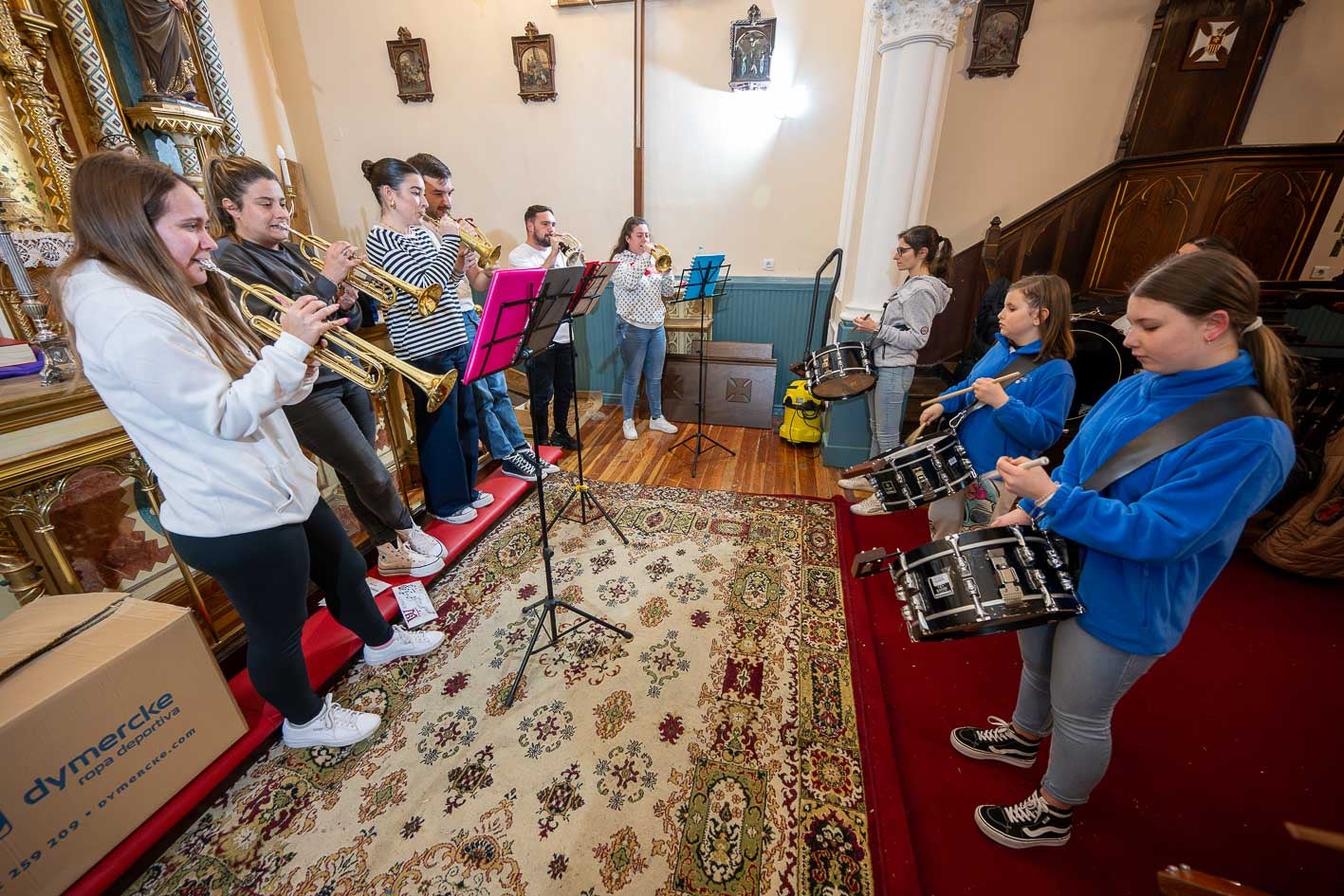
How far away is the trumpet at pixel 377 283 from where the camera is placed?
2.00 m

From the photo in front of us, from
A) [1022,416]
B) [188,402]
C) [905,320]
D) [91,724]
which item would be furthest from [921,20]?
[91,724]

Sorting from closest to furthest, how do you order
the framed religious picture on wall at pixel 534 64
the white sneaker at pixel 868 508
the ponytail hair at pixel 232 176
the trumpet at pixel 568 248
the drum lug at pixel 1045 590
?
the drum lug at pixel 1045 590 → the ponytail hair at pixel 232 176 → the white sneaker at pixel 868 508 → the trumpet at pixel 568 248 → the framed religious picture on wall at pixel 534 64

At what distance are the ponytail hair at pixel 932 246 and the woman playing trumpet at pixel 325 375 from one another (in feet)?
8.58

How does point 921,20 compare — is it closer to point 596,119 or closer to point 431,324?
point 596,119

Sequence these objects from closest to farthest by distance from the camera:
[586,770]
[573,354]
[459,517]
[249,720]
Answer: [586,770] → [249,720] → [459,517] → [573,354]

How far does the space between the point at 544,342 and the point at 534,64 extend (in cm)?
407

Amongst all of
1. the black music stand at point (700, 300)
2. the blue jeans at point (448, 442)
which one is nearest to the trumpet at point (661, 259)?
the black music stand at point (700, 300)

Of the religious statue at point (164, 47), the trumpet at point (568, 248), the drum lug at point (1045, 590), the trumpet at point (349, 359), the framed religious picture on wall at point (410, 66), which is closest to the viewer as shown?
the drum lug at point (1045, 590)

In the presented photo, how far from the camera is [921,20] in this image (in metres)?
2.85

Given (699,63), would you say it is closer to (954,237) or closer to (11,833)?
(954,237)

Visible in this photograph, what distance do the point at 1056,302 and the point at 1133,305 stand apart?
3.03 feet

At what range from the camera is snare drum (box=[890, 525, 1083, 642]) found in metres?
1.16

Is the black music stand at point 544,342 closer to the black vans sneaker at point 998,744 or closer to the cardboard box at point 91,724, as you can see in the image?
the cardboard box at point 91,724

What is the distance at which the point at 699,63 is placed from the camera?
14.4ft
